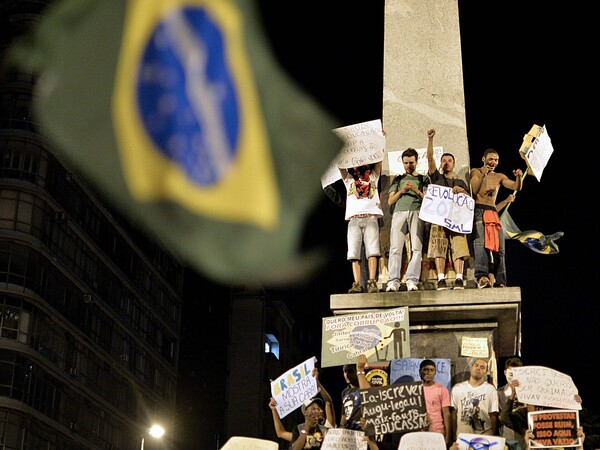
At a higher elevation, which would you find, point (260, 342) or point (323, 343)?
point (260, 342)

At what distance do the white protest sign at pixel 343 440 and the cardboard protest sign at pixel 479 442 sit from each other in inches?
37.4

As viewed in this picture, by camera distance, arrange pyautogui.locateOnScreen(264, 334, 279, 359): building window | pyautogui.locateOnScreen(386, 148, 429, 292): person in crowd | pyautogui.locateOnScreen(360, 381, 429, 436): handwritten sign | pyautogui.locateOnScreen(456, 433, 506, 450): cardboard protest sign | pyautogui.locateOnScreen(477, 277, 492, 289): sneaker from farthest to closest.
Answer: pyautogui.locateOnScreen(264, 334, 279, 359): building window < pyautogui.locateOnScreen(386, 148, 429, 292): person in crowd < pyautogui.locateOnScreen(477, 277, 492, 289): sneaker < pyautogui.locateOnScreen(360, 381, 429, 436): handwritten sign < pyautogui.locateOnScreen(456, 433, 506, 450): cardboard protest sign

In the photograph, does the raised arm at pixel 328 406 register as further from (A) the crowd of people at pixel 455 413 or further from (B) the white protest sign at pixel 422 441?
(B) the white protest sign at pixel 422 441

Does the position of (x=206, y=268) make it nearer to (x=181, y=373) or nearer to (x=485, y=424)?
(x=485, y=424)

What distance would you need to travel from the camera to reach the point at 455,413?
32.7ft

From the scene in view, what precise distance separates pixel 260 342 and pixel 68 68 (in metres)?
76.5

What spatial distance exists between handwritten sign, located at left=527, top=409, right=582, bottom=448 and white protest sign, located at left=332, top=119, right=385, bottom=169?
360 centimetres

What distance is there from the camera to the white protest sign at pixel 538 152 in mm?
12414

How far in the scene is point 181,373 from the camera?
71062mm

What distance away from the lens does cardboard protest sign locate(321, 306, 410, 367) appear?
10617 mm

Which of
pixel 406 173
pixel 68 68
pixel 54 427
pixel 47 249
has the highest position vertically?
pixel 47 249

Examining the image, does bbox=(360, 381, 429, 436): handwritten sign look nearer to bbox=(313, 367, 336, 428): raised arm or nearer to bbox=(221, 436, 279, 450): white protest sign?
bbox=(313, 367, 336, 428): raised arm

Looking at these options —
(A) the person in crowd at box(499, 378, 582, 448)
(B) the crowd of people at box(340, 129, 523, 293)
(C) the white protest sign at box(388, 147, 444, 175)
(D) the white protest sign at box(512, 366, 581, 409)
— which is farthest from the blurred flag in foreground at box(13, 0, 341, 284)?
(C) the white protest sign at box(388, 147, 444, 175)

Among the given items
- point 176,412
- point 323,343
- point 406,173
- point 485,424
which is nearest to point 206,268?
point 485,424
